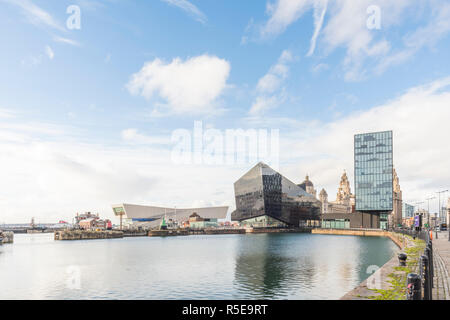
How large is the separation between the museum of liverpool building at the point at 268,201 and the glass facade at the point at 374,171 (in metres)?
35.7

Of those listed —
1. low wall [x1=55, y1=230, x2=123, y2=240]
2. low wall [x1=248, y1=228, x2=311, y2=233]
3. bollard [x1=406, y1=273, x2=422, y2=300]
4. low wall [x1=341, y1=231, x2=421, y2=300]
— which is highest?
bollard [x1=406, y1=273, x2=422, y2=300]

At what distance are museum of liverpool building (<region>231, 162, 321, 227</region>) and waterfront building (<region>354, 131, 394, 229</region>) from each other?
1406 inches

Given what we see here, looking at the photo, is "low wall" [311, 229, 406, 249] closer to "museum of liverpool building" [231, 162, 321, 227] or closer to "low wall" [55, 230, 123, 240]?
"museum of liverpool building" [231, 162, 321, 227]

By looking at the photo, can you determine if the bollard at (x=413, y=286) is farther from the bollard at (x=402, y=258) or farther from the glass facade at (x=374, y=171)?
the glass facade at (x=374, y=171)

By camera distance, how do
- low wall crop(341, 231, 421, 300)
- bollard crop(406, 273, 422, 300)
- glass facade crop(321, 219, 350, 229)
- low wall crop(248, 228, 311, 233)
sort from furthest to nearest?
low wall crop(248, 228, 311, 233) → glass facade crop(321, 219, 350, 229) → low wall crop(341, 231, 421, 300) → bollard crop(406, 273, 422, 300)

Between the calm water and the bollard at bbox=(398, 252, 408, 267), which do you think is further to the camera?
the calm water

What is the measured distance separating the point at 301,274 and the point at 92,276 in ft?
67.0

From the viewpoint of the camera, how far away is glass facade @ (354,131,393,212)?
5315 inches

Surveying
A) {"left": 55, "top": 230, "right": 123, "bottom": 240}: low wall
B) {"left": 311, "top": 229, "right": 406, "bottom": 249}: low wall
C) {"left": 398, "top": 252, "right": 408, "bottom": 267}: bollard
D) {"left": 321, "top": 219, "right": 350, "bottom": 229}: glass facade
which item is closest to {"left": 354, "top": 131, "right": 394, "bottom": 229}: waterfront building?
{"left": 311, "top": 229, "right": 406, "bottom": 249}: low wall

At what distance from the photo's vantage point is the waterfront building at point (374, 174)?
13500cm

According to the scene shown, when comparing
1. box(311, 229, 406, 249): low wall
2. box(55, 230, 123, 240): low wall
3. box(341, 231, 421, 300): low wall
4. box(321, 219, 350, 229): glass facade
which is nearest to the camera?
box(341, 231, 421, 300): low wall

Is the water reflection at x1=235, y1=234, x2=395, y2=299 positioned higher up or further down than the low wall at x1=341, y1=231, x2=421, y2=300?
further down

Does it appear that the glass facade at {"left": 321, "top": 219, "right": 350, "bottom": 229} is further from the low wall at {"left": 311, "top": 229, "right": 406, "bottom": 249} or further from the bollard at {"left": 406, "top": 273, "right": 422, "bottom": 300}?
the bollard at {"left": 406, "top": 273, "right": 422, "bottom": 300}
